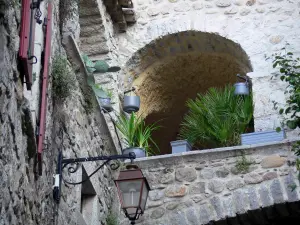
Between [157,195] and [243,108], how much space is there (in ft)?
5.47

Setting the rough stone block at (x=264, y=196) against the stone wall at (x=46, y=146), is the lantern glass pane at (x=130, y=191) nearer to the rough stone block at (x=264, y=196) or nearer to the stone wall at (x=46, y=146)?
the stone wall at (x=46, y=146)

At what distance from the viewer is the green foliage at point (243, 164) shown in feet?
24.1

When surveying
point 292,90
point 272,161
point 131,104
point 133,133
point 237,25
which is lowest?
point 272,161

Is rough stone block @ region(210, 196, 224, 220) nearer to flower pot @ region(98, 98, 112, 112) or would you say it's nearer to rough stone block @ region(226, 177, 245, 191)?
rough stone block @ region(226, 177, 245, 191)

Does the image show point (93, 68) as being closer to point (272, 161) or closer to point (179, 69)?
point (272, 161)

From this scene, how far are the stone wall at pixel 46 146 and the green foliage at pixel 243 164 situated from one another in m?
1.29

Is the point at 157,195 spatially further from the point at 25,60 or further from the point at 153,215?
the point at 25,60

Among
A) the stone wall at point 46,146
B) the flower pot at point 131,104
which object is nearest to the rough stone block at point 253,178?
the stone wall at point 46,146

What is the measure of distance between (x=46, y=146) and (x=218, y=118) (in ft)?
12.6

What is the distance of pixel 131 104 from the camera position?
28.7 ft

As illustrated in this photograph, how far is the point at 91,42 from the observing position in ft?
28.9

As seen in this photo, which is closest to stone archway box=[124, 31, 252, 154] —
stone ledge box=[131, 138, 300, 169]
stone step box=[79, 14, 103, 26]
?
stone step box=[79, 14, 103, 26]

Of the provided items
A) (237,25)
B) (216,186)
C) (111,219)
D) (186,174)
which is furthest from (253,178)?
(237,25)

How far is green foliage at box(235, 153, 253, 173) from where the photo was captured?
734cm
